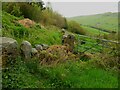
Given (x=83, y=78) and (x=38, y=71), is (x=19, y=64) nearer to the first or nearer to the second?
(x=38, y=71)

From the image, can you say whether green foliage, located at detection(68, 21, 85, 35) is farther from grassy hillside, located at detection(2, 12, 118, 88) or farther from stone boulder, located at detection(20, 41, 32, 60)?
grassy hillside, located at detection(2, 12, 118, 88)

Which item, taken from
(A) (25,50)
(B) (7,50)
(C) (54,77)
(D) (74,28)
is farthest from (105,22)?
(C) (54,77)

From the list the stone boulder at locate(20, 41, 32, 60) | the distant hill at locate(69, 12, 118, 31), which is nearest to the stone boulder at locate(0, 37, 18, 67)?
the stone boulder at locate(20, 41, 32, 60)

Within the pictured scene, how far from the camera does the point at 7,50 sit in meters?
11.8

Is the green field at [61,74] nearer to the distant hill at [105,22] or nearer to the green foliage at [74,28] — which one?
the green foliage at [74,28]

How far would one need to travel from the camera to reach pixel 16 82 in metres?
10.2

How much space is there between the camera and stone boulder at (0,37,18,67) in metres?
11.3

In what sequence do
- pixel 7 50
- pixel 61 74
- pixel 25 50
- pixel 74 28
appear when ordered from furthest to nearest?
pixel 74 28 < pixel 25 50 < pixel 7 50 < pixel 61 74

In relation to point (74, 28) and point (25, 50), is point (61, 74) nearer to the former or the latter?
point (25, 50)

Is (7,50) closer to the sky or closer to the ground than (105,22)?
closer to the sky

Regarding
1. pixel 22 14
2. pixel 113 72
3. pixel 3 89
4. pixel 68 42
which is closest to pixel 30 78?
pixel 3 89

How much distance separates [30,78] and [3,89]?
3.84 feet

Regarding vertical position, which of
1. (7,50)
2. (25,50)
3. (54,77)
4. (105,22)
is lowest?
(105,22)

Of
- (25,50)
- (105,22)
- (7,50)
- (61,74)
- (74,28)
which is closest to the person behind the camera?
(61,74)
